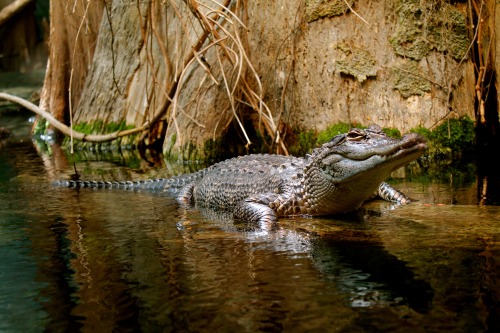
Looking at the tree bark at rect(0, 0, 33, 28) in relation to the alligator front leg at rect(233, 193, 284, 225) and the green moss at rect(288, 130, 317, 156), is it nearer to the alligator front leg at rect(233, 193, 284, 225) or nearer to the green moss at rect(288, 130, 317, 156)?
the green moss at rect(288, 130, 317, 156)

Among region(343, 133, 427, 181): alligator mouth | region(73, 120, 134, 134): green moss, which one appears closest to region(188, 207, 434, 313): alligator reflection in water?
region(343, 133, 427, 181): alligator mouth

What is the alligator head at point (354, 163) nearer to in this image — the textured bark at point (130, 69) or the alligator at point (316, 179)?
the alligator at point (316, 179)

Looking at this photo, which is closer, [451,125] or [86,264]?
[86,264]

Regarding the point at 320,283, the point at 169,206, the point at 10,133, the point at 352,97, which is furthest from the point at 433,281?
the point at 10,133

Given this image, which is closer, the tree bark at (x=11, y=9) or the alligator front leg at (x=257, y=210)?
the alligator front leg at (x=257, y=210)

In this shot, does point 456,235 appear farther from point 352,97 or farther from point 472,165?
point 352,97

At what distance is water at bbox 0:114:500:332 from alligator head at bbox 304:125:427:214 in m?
0.18

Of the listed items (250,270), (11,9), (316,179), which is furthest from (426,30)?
(11,9)

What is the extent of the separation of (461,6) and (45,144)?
7282 millimetres

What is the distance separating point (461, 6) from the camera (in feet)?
24.5

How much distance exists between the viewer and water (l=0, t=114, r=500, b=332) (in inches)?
104

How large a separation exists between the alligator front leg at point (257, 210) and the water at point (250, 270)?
0.11m

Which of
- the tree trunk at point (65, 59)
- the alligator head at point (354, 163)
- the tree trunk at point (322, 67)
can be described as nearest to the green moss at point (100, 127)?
the tree trunk at point (65, 59)

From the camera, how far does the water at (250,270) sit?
8.64ft
